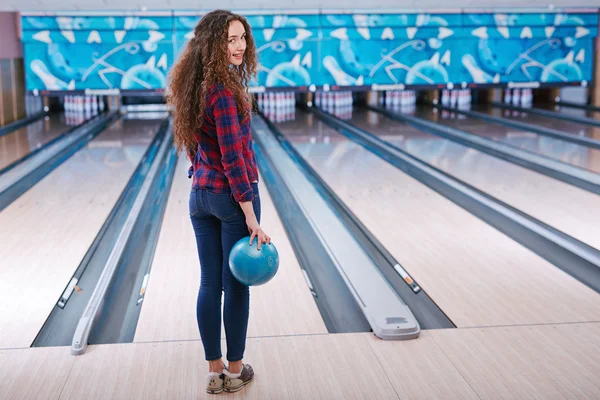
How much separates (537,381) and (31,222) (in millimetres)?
2766

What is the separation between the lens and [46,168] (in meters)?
5.22

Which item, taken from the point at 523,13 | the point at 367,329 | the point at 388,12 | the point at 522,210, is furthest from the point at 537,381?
the point at 523,13

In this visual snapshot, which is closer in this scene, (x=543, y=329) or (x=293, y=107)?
(x=543, y=329)

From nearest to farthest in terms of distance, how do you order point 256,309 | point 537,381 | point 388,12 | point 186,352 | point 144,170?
point 537,381, point 186,352, point 256,309, point 144,170, point 388,12

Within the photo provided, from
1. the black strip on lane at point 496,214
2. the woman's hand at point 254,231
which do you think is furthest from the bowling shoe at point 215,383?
the black strip on lane at point 496,214

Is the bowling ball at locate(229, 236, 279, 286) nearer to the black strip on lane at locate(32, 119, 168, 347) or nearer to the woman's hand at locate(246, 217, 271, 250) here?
the woman's hand at locate(246, 217, 271, 250)

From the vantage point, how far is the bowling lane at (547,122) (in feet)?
21.4

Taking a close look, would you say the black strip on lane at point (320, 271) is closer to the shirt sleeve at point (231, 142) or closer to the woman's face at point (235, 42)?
the shirt sleeve at point (231, 142)

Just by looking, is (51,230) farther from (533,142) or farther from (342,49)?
(342,49)

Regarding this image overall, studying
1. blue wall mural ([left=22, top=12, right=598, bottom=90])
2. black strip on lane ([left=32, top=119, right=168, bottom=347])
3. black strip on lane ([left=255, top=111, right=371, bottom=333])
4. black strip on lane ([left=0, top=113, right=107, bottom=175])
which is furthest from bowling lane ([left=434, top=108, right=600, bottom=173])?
black strip on lane ([left=0, top=113, right=107, bottom=175])

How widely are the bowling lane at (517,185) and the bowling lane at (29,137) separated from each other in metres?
3.14

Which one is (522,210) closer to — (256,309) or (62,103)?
(256,309)

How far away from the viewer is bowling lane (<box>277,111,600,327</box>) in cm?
257

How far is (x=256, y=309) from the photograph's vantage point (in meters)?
2.62
